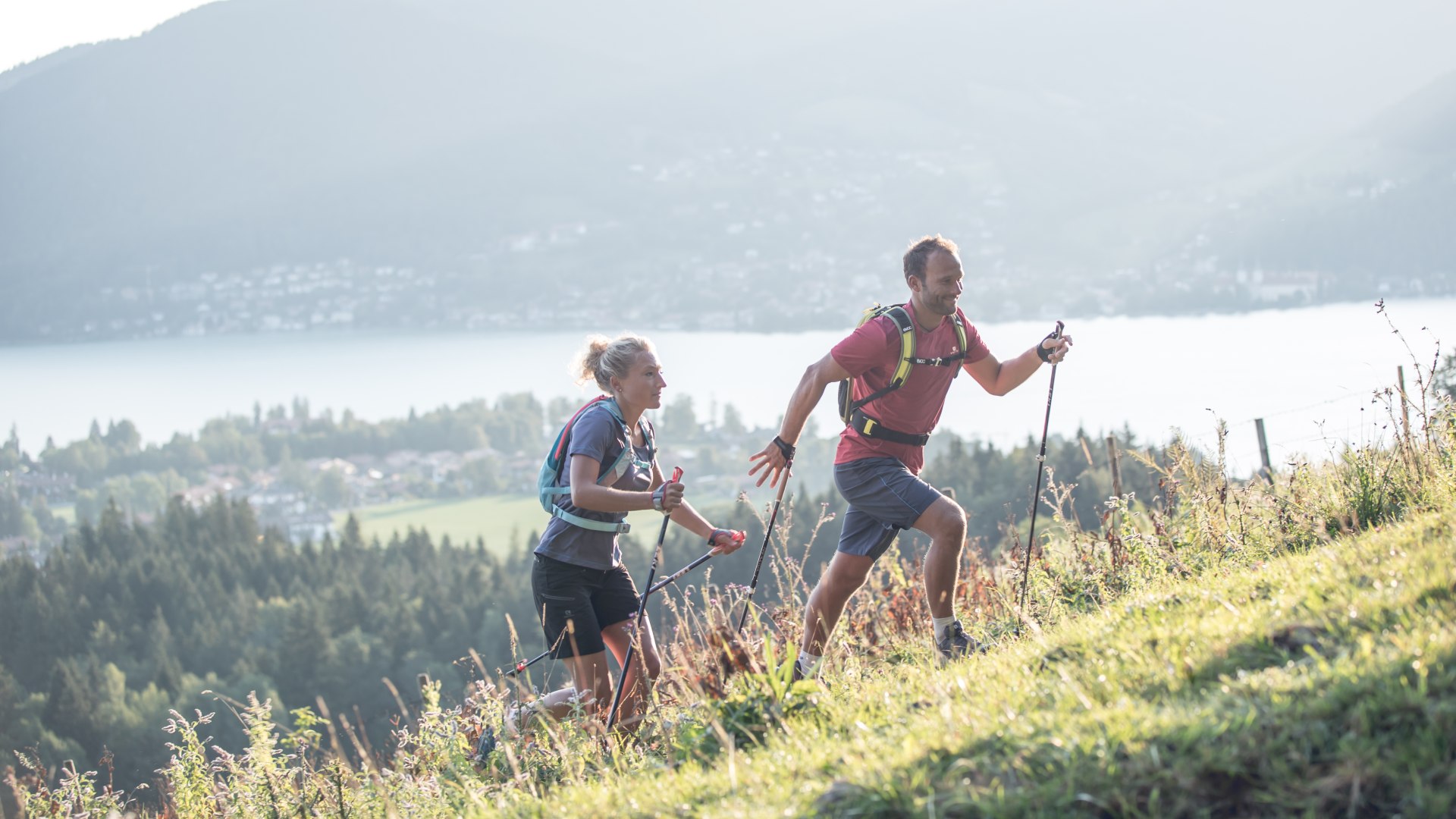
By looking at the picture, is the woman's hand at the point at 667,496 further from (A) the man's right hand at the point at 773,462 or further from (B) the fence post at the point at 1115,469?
(B) the fence post at the point at 1115,469

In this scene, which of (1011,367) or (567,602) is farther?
(1011,367)

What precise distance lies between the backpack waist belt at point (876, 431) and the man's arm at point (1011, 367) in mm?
430

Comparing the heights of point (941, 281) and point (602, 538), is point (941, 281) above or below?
above

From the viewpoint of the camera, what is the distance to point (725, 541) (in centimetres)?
457

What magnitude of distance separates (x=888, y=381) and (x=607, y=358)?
3.83 ft

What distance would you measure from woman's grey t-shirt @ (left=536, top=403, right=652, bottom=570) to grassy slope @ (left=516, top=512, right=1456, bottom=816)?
1.28m

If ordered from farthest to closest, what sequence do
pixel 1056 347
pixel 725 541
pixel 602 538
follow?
pixel 1056 347
pixel 602 538
pixel 725 541

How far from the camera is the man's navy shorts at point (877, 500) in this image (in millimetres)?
4707

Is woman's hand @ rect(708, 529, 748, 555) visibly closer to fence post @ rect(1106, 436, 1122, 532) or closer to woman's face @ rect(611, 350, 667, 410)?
woman's face @ rect(611, 350, 667, 410)

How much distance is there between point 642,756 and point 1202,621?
1.82 meters

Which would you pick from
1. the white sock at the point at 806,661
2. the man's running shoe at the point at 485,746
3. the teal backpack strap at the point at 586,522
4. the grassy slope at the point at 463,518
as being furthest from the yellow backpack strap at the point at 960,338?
the grassy slope at the point at 463,518

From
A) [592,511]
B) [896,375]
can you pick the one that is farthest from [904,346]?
[592,511]

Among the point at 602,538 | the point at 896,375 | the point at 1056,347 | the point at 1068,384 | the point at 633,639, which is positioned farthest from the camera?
the point at 1068,384

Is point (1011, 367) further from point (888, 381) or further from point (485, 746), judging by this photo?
point (485, 746)
